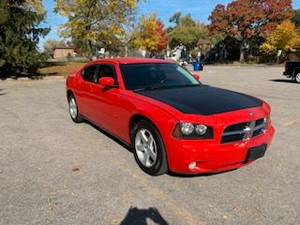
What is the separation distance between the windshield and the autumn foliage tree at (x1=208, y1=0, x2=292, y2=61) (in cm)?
4847

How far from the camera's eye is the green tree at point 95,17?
2961cm

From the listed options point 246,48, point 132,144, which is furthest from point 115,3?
point 246,48

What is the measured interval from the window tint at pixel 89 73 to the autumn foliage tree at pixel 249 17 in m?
47.9

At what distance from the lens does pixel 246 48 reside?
5772cm

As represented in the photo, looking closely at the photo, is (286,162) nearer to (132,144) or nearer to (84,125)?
(132,144)

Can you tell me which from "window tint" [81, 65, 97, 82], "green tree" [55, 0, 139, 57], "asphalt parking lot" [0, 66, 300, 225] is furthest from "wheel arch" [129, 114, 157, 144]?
"green tree" [55, 0, 139, 57]

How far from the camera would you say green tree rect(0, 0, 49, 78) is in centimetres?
1853

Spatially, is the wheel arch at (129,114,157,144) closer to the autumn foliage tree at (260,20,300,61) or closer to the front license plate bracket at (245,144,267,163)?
the front license plate bracket at (245,144,267,163)

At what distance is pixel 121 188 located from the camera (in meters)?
4.30

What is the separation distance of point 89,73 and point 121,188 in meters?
3.22

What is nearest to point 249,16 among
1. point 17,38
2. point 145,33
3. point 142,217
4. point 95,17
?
point 145,33

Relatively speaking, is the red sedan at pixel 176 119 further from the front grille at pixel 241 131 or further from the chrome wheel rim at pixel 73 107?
the chrome wheel rim at pixel 73 107

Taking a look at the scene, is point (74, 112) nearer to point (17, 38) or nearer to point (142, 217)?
point (142, 217)

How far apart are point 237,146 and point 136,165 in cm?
159
